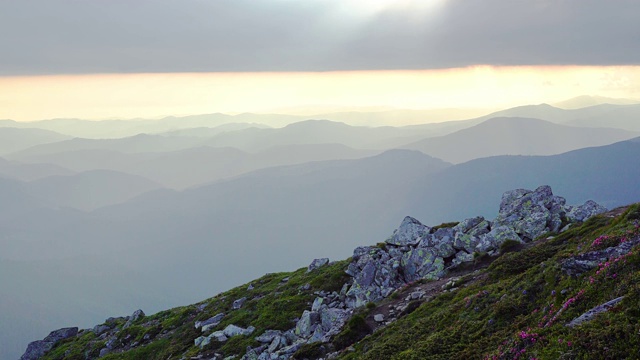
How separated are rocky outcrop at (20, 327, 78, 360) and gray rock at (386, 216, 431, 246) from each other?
2668 inches

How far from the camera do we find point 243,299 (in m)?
64.8

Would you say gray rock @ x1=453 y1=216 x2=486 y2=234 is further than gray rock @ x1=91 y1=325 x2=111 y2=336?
No

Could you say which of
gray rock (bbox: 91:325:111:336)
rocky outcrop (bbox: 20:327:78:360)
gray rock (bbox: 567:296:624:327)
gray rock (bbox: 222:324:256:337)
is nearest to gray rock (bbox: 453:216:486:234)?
gray rock (bbox: 222:324:256:337)

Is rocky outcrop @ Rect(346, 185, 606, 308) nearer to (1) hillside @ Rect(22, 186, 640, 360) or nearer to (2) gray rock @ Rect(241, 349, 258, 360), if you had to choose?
(1) hillside @ Rect(22, 186, 640, 360)

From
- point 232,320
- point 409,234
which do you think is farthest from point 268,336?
point 409,234

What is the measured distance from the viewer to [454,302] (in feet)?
104

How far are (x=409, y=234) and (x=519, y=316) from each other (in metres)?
31.7

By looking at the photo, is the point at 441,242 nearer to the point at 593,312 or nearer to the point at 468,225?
the point at 468,225

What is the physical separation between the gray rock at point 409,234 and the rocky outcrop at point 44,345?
67777 mm

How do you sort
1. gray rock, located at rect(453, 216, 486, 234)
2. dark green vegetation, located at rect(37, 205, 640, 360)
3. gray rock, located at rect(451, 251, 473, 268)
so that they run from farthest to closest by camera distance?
gray rock, located at rect(453, 216, 486, 234) → gray rock, located at rect(451, 251, 473, 268) → dark green vegetation, located at rect(37, 205, 640, 360)

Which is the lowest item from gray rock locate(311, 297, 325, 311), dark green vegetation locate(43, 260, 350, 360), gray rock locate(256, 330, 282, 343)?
dark green vegetation locate(43, 260, 350, 360)

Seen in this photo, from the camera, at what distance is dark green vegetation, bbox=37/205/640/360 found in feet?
54.9

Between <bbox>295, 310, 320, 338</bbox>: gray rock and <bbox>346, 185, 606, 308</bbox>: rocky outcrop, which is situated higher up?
<bbox>346, 185, 606, 308</bbox>: rocky outcrop

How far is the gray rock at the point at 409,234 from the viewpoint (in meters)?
53.9
